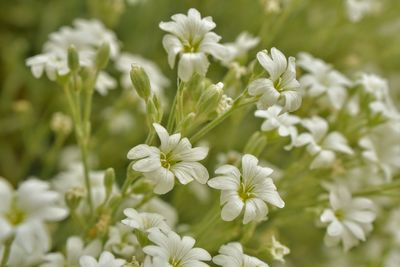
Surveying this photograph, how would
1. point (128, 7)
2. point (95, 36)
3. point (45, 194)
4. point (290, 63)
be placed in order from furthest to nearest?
point (128, 7) → point (95, 36) → point (290, 63) → point (45, 194)

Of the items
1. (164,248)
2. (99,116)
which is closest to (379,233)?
(99,116)

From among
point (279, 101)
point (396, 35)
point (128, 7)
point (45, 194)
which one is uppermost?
point (396, 35)

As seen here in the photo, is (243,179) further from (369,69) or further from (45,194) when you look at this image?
(369,69)

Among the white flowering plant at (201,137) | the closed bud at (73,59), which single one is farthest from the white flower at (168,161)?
the closed bud at (73,59)

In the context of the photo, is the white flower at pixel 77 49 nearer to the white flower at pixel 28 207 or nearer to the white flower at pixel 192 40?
the white flower at pixel 192 40

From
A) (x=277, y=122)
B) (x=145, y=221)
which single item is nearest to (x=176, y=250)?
(x=145, y=221)

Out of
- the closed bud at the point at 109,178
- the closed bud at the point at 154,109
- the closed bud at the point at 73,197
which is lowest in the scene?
the closed bud at the point at 73,197
